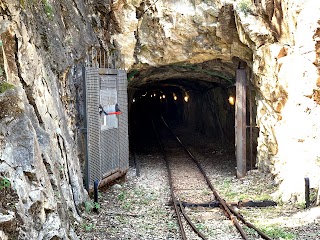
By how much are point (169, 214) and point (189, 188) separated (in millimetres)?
3060

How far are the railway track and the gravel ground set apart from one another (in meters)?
0.17

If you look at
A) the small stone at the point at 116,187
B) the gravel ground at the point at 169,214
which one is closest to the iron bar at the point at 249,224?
the gravel ground at the point at 169,214

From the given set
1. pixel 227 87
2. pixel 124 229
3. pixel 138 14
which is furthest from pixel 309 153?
pixel 227 87

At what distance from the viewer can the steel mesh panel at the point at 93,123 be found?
10461mm

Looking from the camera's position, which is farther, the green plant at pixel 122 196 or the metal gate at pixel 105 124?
the green plant at pixel 122 196

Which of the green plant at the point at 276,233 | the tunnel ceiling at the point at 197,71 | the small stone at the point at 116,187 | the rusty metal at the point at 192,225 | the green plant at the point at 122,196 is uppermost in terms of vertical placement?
the tunnel ceiling at the point at 197,71

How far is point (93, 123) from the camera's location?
35.1 ft

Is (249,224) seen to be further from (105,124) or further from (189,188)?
(105,124)

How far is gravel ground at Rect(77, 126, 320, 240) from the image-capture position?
8.32m

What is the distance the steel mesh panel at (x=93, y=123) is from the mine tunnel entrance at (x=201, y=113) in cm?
572

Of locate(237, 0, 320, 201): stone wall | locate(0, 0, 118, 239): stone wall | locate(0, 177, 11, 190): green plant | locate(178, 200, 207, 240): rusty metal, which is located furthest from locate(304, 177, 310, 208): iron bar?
locate(0, 177, 11, 190): green plant

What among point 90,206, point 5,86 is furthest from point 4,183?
point 90,206

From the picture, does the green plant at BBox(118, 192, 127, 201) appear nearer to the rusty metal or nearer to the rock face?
the rusty metal

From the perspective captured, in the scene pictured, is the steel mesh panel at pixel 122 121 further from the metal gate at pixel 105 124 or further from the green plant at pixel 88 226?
the green plant at pixel 88 226
